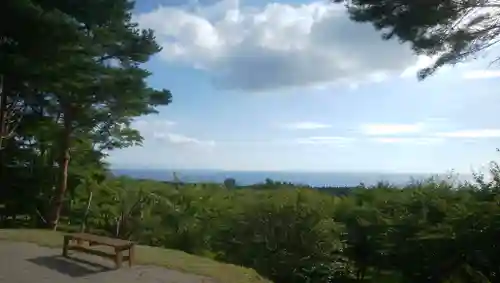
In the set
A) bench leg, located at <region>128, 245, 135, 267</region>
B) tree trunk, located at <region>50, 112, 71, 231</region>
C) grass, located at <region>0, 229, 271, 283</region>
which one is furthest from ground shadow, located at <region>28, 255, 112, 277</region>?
tree trunk, located at <region>50, 112, 71, 231</region>

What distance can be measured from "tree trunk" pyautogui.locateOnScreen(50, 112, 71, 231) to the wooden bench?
485cm

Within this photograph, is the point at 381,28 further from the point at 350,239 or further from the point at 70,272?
the point at 350,239

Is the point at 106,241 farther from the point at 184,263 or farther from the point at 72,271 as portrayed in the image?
the point at 184,263

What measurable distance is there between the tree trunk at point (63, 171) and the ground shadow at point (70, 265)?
5739mm

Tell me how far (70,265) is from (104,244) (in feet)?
2.08

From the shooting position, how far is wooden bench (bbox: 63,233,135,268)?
9039 mm

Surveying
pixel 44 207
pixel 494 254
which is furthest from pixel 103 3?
pixel 494 254

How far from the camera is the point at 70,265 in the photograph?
9.22 metres

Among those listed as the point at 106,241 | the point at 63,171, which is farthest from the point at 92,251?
the point at 63,171

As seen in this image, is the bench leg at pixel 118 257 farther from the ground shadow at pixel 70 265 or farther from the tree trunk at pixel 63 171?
the tree trunk at pixel 63 171

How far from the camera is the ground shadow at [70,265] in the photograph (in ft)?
28.7

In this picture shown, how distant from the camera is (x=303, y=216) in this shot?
13.3 meters

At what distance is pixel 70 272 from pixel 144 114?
282 inches

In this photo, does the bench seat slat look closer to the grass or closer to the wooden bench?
the wooden bench
